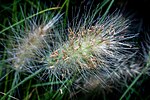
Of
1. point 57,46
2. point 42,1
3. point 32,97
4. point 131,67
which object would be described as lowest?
point 131,67

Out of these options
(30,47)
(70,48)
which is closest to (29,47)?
(30,47)

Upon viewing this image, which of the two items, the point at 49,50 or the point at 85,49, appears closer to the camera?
the point at 85,49

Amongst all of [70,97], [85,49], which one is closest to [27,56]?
[85,49]

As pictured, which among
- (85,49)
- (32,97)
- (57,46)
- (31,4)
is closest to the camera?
(85,49)

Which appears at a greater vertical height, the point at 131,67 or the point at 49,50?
the point at 49,50

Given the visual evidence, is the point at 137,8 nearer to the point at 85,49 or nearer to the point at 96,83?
the point at 96,83

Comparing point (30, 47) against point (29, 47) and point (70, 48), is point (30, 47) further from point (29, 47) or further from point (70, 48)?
point (70, 48)

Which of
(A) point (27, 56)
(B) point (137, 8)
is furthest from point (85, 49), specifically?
(B) point (137, 8)

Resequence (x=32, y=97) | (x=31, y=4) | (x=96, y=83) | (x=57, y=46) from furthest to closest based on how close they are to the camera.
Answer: (x=31, y=4) → (x=32, y=97) → (x=96, y=83) → (x=57, y=46)

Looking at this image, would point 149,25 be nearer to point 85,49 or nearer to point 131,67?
point 131,67
